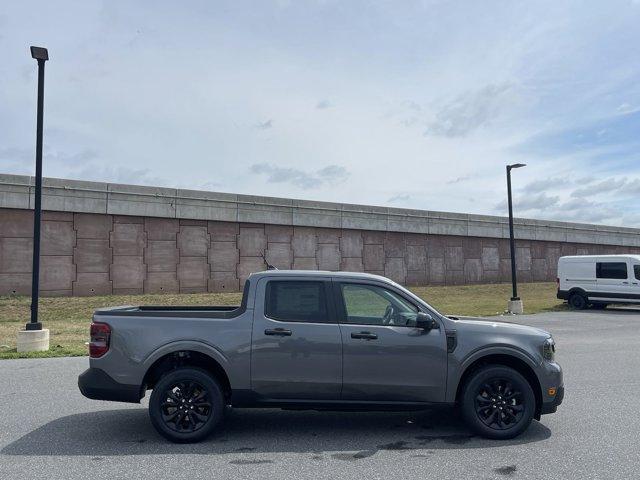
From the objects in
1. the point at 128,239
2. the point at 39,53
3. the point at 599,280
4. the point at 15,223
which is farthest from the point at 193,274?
the point at 599,280

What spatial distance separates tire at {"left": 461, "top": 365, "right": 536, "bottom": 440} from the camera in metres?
5.71

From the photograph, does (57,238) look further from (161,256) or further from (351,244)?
(351,244)

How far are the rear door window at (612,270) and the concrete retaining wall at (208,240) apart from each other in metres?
11.2

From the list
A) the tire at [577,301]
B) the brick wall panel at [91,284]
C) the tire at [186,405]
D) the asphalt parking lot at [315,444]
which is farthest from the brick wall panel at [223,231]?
the tire at [186,405]

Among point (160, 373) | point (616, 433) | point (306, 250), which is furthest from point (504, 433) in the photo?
point (306, 250)

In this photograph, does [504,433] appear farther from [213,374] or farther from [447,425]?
[213,374]

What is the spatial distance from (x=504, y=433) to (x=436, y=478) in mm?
1463

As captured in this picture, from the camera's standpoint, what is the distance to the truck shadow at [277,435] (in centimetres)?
535

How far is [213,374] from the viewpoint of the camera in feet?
19.0

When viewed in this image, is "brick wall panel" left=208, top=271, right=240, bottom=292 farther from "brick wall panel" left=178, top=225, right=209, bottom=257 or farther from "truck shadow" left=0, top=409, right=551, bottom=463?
"truck shadow" left=0, top=409, right=551, bottom=463

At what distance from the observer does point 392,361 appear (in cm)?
564

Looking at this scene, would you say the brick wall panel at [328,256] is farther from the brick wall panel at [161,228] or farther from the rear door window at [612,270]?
the rear door window at [612,270]

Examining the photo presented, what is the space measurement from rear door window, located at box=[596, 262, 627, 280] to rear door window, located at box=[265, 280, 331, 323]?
21459 millimetres

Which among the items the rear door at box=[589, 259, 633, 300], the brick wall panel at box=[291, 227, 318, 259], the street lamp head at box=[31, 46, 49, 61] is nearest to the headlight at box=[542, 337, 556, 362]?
the street lamp head at box=[31, 46, 49, 61]
